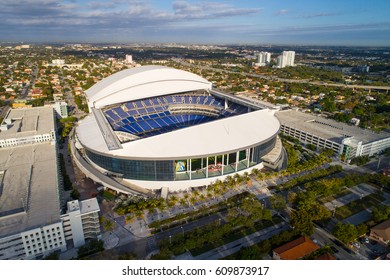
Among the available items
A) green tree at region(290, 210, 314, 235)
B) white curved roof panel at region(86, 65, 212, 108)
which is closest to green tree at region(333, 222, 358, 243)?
green tree at region(290, 210, 314, 235)

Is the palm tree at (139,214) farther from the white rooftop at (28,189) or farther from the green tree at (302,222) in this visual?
the green tree at (302,222)

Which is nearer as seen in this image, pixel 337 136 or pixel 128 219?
pixel 128 219

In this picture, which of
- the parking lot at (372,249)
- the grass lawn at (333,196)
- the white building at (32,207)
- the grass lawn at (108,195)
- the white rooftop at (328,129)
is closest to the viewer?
the white building at (32,207)

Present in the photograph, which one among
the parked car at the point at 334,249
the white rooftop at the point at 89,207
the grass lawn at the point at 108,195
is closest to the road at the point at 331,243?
the parked car at the point at 334,249

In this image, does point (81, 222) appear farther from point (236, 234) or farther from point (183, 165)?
point (236, 234)

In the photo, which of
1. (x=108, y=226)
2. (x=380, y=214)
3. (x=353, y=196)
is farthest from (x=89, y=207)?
(x=353, y=196)

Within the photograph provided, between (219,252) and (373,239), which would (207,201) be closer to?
(219,252)

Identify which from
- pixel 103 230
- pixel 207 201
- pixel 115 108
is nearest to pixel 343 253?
pixel 207 201
